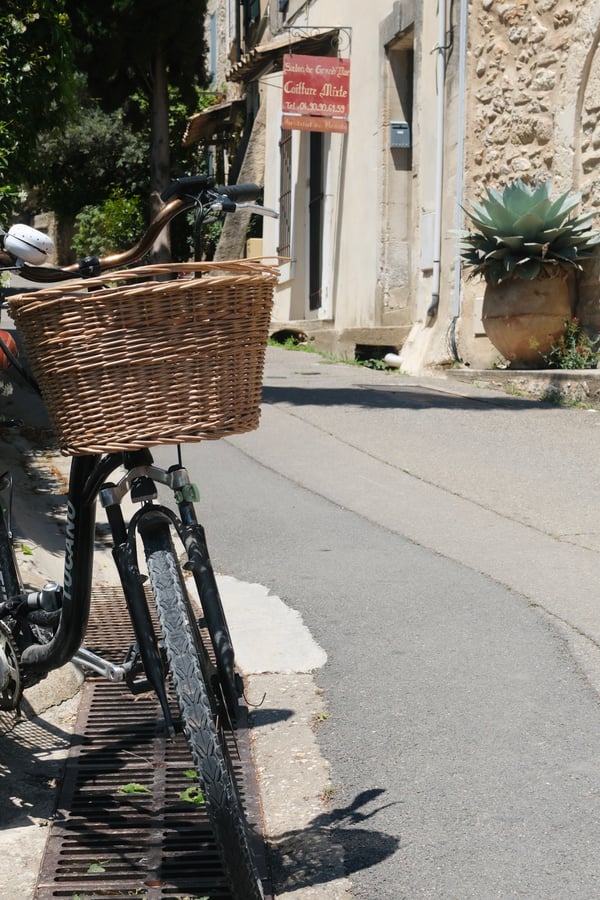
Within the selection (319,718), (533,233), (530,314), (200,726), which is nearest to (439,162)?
(533,233)

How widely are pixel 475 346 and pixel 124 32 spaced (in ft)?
23.5

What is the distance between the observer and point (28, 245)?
242 centimetres

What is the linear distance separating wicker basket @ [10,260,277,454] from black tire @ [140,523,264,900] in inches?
11.6

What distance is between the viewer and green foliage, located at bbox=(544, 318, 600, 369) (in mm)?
10531

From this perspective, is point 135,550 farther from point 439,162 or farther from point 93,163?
point 93,163

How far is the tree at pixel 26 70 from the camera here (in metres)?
6.27

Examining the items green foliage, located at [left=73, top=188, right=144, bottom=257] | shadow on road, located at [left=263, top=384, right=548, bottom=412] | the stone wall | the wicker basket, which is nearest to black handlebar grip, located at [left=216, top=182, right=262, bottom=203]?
the wicker basket

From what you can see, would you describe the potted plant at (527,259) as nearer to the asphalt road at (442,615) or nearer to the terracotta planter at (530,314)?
the terracotta planter at (530,314)

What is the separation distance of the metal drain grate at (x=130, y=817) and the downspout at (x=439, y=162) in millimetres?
10041

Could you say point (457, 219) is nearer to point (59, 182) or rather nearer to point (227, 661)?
point (227, 661)

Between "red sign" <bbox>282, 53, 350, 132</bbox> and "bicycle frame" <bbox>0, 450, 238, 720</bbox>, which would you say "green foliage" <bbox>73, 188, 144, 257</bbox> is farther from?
"bicycle frame" <bbox>0, 450, 238, 720</bbox>

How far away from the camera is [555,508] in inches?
256

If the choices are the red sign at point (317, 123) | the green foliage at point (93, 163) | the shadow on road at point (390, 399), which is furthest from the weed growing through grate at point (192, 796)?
the green foliage at point (93, 163)

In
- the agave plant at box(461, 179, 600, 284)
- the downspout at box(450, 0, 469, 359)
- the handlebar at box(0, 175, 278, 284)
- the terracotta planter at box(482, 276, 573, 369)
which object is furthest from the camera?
the downspout at box(450, 0, 469, 359)
